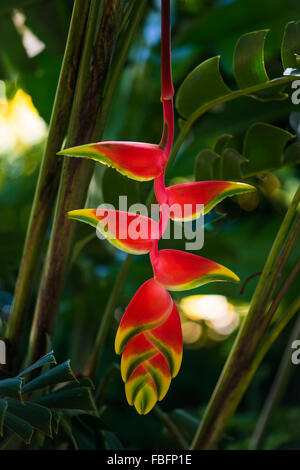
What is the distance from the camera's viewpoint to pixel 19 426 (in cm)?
27

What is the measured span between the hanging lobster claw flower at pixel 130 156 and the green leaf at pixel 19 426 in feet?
0.46

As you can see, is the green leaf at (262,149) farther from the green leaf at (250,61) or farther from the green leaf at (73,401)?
the green leaf at (73,401)

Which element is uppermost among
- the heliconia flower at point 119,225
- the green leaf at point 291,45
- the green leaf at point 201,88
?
the green leaf at point 291,45

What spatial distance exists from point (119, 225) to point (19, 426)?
0.40ft

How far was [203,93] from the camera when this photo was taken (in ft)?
1.24

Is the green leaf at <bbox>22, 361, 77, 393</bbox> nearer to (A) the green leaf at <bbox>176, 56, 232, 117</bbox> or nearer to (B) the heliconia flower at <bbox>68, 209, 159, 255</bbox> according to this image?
→ (B) the heliconia flower at <bbox>68, 209, 159, 255</bbox>

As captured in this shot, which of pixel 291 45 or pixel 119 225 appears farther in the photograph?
pixel 291 45

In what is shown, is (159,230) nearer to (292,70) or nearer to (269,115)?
(292,70)

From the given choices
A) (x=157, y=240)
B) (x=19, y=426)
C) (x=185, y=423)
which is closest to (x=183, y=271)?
(x=157, y=240)

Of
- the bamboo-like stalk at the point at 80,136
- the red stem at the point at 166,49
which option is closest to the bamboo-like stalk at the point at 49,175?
the bamboo-like stalk at the point at 80,136

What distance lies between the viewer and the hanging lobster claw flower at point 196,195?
0.81ft

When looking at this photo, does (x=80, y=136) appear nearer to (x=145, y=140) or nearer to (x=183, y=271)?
(x=183, y=271)
